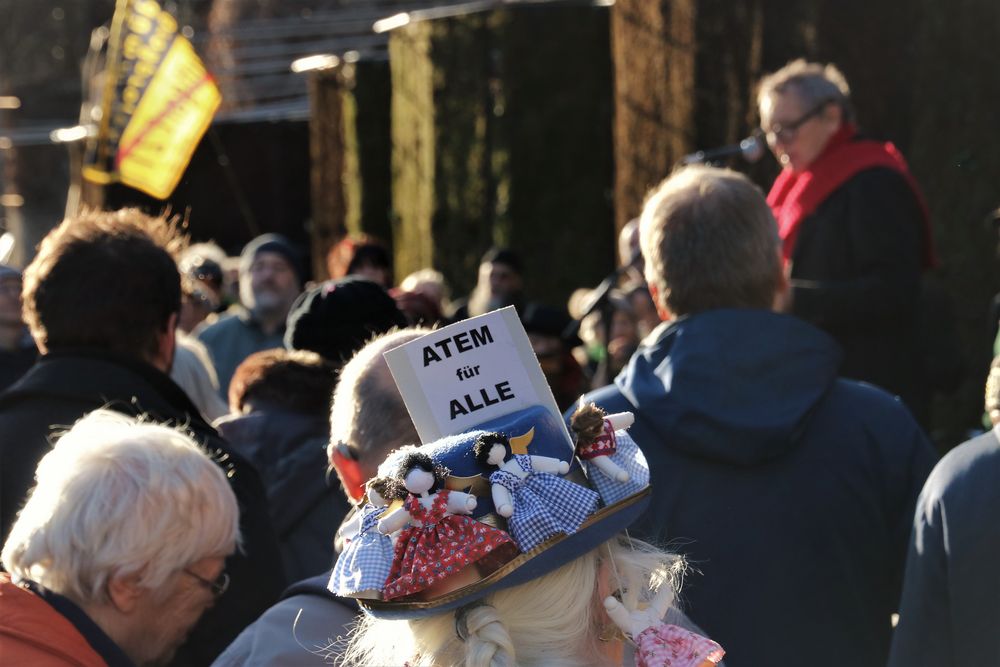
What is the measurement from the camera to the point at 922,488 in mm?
2969

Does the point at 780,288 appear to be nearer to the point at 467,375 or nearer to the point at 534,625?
the point at 467,375

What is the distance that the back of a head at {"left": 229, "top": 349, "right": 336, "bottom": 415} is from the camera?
11.9 feet

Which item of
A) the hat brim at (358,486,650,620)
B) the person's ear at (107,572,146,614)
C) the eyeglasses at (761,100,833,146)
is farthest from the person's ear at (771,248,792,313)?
the eyeglasses at (761,100,833,146)

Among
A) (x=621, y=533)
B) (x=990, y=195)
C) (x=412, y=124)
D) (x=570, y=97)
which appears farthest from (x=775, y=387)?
(x=412, y=124)

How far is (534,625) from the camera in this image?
70.7 inches

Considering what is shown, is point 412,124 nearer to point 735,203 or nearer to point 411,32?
point 411,32

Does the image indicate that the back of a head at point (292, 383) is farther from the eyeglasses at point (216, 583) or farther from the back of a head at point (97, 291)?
the eyeglasses at point (216, 583)

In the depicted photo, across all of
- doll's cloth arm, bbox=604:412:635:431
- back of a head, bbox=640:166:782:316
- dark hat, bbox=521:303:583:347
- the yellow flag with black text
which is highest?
doll's cloth arm, bbox=604:412:635:431

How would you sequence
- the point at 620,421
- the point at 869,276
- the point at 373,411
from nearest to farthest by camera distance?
the point at 620,421
the point at 373,411
the point at 869,276

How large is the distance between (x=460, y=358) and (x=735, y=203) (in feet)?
4.40

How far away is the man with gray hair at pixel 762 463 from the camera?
291 cm

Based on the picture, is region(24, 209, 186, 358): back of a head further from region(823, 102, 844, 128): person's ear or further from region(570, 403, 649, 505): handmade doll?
region(823, 102, 844, 128): person's ear

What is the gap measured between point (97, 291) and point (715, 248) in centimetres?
145

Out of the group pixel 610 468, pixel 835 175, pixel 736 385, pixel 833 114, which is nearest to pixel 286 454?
pixel 736 385
